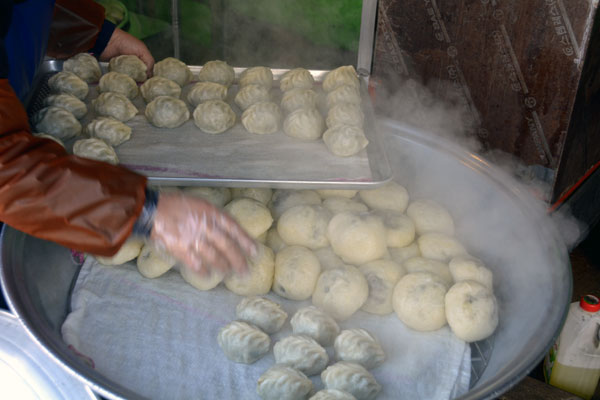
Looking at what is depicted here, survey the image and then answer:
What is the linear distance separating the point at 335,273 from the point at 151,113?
908 millimetres

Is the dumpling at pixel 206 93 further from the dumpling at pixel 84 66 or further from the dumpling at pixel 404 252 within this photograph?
the dumpling at pixel 404 252

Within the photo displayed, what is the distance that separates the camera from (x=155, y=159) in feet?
5.82

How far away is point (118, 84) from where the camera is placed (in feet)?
6.91

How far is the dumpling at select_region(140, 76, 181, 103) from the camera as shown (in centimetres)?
213

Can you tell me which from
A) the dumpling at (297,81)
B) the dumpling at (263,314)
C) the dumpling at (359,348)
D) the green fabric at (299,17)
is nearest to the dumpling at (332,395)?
the dumpling at (359,348)

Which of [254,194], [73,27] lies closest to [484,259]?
[254,194]

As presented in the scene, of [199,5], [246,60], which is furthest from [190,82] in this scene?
[199,5]

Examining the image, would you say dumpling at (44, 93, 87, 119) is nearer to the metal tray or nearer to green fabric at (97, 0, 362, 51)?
the metal tray

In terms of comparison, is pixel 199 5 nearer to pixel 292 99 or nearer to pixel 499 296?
pixel 292 99

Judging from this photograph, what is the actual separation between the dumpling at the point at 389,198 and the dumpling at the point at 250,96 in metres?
0.56

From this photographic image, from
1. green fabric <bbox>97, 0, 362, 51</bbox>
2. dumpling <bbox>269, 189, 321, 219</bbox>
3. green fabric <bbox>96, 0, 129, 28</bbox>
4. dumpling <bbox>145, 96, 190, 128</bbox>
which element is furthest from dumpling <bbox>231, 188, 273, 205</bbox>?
green fabric <bbox>97, 0, 362, 51</bbox>

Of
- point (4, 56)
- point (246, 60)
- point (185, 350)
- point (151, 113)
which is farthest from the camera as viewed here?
point (246, 60)

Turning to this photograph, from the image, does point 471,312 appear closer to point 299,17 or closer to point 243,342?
point 243,342

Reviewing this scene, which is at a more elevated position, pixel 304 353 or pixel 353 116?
pixel 353 116
